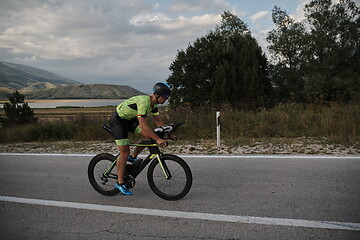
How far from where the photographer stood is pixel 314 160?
18.6 feet

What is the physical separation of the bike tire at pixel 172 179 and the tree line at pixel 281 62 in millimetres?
26811

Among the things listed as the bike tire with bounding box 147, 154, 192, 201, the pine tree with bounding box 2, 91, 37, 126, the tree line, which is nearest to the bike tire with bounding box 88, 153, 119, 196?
the bike tire with bounding box 147, 154, 192, 201

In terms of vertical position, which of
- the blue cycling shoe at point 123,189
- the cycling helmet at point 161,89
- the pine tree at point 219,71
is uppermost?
the pine tree at point 219,71

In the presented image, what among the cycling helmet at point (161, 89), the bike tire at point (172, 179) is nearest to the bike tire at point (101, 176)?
the bike tire at point (172, 179)

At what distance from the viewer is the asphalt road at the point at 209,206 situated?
9.74 feet

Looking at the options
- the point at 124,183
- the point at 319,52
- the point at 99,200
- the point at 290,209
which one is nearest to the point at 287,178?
the point at 290,209

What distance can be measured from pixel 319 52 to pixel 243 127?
31.5 metres

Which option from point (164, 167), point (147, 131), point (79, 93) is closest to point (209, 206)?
point (164, 167)

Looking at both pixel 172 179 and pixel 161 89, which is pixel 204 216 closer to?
pixel 172 179

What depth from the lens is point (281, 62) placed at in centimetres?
3944

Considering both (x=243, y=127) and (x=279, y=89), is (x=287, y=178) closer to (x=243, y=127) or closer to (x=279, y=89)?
(x=243, y=127)

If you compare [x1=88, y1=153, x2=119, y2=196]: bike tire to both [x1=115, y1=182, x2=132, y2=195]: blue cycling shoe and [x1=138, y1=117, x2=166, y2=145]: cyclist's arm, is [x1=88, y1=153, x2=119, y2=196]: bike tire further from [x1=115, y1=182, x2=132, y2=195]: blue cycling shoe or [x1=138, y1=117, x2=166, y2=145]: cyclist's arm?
[x1=138, y1=117, x2=166, y2=145]: cyclist's arm

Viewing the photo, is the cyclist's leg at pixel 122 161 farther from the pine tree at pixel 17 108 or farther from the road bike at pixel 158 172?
the pine tree at pixel 17 108

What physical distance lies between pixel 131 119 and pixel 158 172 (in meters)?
0.93
